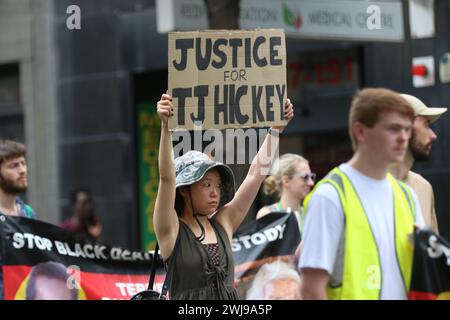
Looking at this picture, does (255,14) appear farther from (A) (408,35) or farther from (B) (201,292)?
(B) (201,292)

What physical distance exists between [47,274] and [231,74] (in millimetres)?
2510

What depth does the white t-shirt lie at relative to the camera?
16.2ft

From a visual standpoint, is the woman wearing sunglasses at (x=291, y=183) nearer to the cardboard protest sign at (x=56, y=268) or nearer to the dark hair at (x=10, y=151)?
the cardboard protest sign at (x=56, y=268)

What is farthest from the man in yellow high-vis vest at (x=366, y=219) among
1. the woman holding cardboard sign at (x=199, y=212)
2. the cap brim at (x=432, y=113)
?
the cap brim at (x=432, y=113)

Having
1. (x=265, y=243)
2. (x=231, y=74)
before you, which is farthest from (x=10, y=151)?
(x=231, y=74)

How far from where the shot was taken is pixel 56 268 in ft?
25.6

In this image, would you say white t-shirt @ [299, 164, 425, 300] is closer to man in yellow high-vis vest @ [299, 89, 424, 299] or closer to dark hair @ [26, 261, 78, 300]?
man in yellow high-vis vest @ [299, 89, 424, 299]

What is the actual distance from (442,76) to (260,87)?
8312mm

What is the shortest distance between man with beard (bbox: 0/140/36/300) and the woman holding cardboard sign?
254 cm

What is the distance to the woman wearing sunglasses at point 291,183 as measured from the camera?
8.55m

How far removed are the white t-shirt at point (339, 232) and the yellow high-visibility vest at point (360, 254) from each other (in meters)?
0.02

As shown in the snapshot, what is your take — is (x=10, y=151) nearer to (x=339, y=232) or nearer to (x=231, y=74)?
(x=231, y=74)

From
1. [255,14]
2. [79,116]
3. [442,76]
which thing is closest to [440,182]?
[442,76]
